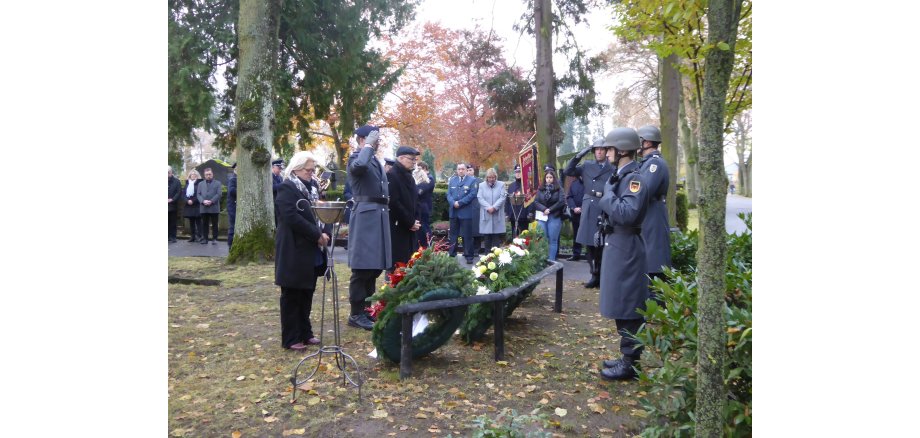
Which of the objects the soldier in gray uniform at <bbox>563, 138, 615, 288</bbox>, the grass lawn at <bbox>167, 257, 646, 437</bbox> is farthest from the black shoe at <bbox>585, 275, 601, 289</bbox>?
the grass lawn at <bbox>167, 257, 646, 437</bbox>

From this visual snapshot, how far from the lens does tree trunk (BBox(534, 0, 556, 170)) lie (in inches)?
608

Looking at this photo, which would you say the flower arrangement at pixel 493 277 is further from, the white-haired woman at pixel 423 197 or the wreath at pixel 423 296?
the white-haired woman at pixel 423 197

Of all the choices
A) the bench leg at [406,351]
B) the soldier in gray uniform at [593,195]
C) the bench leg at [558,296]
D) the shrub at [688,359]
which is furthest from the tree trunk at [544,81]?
the shrub at [688,359]

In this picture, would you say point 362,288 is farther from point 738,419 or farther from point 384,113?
point 384,113

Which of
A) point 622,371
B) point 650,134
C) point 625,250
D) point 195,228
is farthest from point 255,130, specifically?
point 622,371

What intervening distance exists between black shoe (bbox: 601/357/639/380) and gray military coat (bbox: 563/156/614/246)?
4.33 metres

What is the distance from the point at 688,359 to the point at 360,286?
3.95 metres

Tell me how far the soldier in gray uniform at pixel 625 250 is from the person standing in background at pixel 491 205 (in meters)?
7.04

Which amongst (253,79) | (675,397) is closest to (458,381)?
(675,397)

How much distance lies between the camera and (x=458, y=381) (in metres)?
4.86

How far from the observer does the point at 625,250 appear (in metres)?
4.68

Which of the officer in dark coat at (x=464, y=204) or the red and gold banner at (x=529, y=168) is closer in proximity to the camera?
the officer in dark coat at (x=464, y=204)

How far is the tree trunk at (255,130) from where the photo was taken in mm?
10898

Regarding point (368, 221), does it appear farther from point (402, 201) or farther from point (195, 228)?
point (195, 228)
